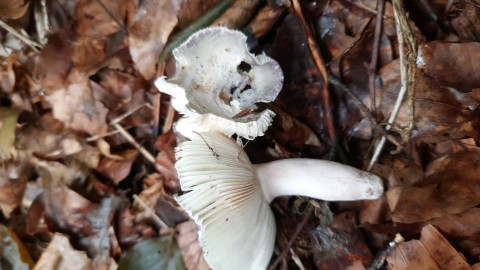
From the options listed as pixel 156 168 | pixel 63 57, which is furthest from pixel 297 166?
pixel 63 57

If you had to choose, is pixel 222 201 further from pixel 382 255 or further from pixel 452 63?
pixel 452 63

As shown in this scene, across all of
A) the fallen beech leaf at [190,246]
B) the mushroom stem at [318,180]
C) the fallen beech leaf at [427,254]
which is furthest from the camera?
→ the fallen beech leaf at [190,246]

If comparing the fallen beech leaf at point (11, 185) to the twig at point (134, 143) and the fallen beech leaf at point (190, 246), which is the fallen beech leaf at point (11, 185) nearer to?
the twig at point (134, 143)

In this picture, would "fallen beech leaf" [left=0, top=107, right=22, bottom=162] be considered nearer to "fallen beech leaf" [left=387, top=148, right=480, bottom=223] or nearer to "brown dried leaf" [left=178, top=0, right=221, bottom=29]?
"brown dried leaf" [left=178, top=0, right=221, bottom=29]

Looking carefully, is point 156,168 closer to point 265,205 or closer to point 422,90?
point 265,205

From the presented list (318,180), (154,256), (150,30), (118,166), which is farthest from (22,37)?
(318,180)

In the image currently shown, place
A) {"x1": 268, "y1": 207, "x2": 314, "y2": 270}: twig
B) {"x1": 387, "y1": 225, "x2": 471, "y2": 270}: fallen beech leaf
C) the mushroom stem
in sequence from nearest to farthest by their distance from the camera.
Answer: {"x1": 387, "y1": 225, "x2": 471, "y2": 270}: fallen beech leaf < the mushroom stem < {"x1": 268, "y1": 207, "x2": 314, "y2": 270}: twig

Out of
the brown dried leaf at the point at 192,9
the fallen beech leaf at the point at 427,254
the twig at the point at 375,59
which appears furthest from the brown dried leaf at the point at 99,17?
the fallen beech leaf at the point at 427,254

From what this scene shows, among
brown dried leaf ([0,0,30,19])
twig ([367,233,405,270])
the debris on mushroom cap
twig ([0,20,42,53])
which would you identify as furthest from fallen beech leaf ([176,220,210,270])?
brown dried leaf ([0,0,30,19])
